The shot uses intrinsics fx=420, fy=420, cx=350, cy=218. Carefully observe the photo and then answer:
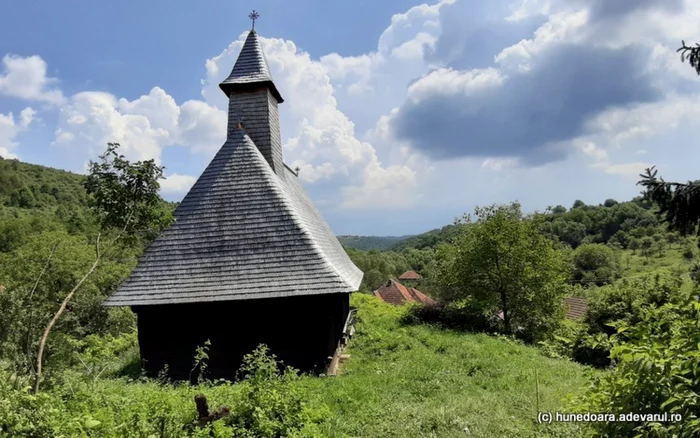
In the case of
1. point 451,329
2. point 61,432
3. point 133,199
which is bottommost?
point 451,329

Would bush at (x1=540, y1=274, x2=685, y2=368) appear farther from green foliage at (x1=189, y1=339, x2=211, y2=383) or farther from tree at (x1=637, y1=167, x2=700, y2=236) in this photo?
green foliage at (x1=189, y1=339, x2=211, y2=383)

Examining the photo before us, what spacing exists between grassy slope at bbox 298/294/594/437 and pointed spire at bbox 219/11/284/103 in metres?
8.26

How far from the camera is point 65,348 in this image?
5805mm

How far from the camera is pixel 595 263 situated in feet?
227

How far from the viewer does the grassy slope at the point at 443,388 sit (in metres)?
5.47

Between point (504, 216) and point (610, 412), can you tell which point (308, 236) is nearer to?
point (610, 412)

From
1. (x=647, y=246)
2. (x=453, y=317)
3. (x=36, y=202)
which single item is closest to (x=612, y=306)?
(x=453, y=317)

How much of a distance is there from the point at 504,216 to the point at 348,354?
920cm

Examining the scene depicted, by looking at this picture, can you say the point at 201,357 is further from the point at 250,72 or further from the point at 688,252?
the point at 688,252

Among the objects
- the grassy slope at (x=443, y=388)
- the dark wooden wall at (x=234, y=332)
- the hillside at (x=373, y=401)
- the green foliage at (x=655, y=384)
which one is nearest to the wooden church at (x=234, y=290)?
the dark wooden wall at (x=234, y=332)

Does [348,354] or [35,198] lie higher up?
[35,198]

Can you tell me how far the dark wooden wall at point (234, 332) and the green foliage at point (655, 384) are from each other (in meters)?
6.31

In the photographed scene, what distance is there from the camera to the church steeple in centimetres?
1252

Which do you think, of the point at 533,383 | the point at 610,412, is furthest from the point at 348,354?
the point at 610,412
